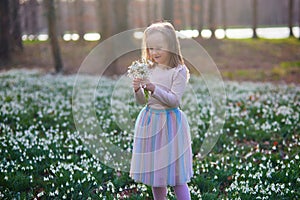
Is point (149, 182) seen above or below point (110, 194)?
above

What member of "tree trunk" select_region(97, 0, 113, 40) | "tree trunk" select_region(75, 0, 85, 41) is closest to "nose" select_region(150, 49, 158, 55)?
"tree trunk" select_region(97, 0, 113, 40)

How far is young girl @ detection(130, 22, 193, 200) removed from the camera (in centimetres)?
425

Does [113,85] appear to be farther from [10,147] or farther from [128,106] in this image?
[10,147]

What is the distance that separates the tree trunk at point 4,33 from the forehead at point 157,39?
19684 millimetres

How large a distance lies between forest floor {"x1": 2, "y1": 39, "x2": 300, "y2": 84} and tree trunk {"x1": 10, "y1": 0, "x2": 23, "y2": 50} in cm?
70

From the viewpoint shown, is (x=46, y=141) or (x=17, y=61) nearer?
(x=46, y=141)

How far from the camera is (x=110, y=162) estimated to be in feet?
21.4

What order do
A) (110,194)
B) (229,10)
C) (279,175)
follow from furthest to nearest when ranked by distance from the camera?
(229,10)
(279,175)
(110,194)

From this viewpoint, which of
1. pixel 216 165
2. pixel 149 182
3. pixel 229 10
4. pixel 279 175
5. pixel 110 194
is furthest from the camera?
pixel 229 10

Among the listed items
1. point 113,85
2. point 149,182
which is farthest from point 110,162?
point 113,85

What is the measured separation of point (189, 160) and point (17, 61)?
68.9 feet

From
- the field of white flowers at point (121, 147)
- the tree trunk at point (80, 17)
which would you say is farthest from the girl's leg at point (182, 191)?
the tree trunk at point (80, 17)

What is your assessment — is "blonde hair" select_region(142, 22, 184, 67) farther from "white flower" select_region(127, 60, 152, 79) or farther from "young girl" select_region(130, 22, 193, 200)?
"white flower" select_region(127, 60, 152, 79)

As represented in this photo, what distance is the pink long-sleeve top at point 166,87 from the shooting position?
4117mm
